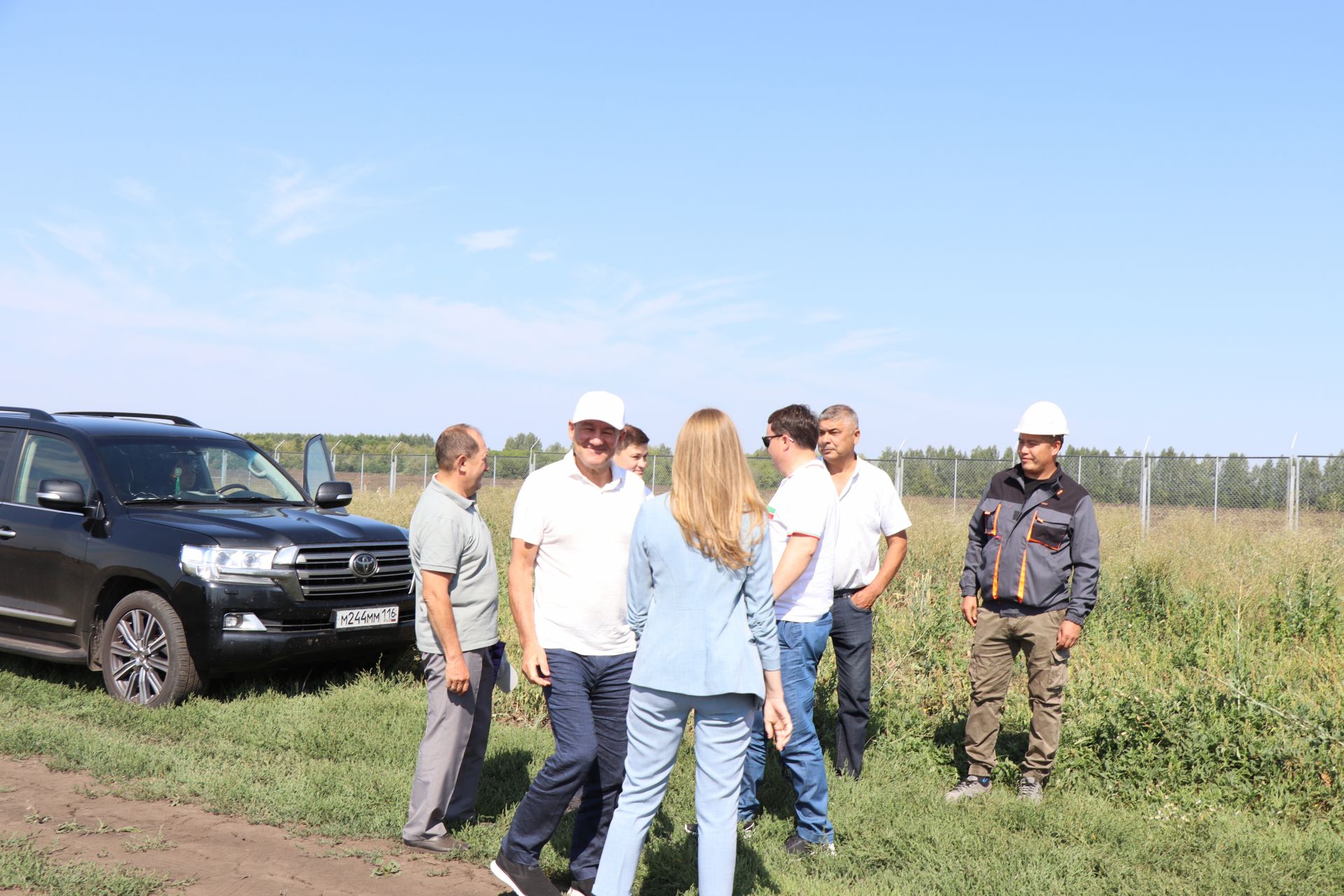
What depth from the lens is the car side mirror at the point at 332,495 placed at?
8.38 meters

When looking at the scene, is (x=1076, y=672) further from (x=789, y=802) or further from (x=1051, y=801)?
(x=789, y=802)

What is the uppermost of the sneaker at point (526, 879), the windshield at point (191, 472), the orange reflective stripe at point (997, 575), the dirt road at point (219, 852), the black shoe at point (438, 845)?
the windshield at point (191, 472)

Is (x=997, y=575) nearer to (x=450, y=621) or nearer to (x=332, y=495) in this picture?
(x=450, y=621)

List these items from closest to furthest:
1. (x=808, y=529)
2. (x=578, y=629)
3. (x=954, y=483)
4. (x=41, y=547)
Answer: (x=578, y=629)
(x=808, y=529)
(x=41, y=547)
(x=954, y=483)

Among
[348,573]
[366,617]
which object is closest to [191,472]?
[348,573]

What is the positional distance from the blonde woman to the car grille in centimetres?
418

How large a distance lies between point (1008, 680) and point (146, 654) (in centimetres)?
573

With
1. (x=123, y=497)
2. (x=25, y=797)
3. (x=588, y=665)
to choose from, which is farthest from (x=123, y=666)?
(x=588, y=665)

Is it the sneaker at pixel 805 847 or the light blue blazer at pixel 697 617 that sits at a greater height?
the light blue blazer at pixel 697 617

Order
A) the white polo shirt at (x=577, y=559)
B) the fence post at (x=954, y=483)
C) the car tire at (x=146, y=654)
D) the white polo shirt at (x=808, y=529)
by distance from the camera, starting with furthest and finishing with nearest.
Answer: the fence post at (x=954, y=483)
the car tire at (x=146, y=654)
the white polo shirt at (x=808, y=529)
the white polo shirt at (x=577, y=559)

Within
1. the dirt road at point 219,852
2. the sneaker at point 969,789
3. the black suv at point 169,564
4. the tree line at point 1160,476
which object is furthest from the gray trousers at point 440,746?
the tree line at point 1160,476

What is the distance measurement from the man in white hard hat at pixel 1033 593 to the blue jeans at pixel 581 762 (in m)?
2.22

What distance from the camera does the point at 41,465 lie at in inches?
324

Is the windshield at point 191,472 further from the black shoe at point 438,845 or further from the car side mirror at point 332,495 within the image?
the black shoe at point 438,845
